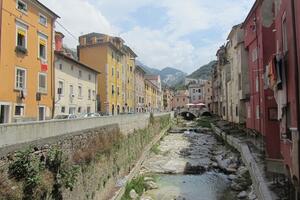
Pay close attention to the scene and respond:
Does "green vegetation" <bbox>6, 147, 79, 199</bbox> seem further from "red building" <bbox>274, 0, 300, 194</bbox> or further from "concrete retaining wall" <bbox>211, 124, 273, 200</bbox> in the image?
"concrete retaining wall" <bbox>211, 124, 273, 200</bbox>

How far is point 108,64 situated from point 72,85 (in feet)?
45.3

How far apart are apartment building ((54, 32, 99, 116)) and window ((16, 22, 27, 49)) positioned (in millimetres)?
5066

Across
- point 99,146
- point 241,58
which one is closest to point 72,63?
point 241,58

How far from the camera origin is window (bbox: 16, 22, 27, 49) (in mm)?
24719

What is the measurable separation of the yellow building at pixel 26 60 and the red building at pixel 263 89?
16.3 metres

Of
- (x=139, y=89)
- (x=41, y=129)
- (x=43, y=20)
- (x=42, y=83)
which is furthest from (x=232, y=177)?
(x=139, y=89)

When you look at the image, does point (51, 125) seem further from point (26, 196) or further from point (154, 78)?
point (154, 78)

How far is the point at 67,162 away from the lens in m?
12.2

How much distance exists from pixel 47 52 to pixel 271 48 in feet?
58.1

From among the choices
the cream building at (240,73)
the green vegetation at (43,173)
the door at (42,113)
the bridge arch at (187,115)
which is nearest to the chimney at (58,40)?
the door at (42,113)

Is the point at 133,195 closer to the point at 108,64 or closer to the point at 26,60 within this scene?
the point at 26,60

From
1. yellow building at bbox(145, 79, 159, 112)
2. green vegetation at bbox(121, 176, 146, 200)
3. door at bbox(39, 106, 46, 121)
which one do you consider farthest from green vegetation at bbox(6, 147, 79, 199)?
yellow building at bbox(145, 79, 159, 112)

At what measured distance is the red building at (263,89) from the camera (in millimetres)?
18953

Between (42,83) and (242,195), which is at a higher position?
(42,83)
